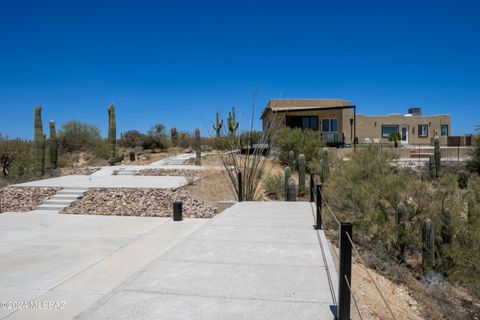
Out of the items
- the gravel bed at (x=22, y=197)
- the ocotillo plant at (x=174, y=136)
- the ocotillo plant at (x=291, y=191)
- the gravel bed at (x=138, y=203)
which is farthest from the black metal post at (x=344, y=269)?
the ocotillo plant at (x=174, y=136)

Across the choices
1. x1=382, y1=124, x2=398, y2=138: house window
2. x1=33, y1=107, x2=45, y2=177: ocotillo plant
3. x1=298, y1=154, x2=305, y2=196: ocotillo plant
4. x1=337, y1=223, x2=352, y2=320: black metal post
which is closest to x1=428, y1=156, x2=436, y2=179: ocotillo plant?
x1=298, y1=154, x2=305, y2=196: ocotillo plant

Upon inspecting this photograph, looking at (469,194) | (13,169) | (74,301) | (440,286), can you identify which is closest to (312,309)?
(74,301)

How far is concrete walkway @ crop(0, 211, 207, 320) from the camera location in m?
5.02

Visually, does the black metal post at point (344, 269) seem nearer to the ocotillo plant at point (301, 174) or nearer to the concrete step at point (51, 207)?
the concrete step at point (51, 207)

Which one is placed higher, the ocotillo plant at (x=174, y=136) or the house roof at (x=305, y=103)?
the house roof at (x=305, y=103)

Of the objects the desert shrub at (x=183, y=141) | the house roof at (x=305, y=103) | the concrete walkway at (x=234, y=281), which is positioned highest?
the house roof at (x=305, y=103)

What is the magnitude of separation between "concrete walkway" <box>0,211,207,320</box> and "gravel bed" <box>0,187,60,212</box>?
94 cm

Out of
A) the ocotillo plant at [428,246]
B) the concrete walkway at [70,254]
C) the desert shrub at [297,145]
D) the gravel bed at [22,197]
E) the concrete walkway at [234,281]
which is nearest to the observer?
the concrete walkway at [234,281]

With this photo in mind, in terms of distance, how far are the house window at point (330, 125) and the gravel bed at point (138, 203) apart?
20.2 metres

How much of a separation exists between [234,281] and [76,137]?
32.6m

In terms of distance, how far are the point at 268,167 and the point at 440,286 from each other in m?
13.3

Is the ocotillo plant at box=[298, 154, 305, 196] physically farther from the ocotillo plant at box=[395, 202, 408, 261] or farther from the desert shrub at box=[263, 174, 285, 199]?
→ the ocotillo plant at box=[395, 202, 408, 261]

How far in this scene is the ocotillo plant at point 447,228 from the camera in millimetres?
9070

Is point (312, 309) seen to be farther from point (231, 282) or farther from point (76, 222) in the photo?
point (76, 222)
